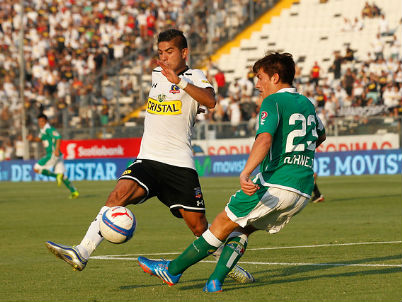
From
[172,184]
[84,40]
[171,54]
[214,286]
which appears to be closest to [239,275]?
[214,286]

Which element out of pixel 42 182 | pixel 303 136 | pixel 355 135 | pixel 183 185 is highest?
pixel 303 136

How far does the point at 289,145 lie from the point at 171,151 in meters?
1.55

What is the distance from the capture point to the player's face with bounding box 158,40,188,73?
8586 millimetres

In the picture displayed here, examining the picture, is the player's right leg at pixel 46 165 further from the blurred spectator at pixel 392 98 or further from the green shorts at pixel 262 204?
the green shorts at pixel 262 204

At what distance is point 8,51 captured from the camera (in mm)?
43594

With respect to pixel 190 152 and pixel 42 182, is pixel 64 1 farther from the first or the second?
pixel 190 152

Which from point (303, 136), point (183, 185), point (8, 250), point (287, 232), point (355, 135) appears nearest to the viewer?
point (303, 136)

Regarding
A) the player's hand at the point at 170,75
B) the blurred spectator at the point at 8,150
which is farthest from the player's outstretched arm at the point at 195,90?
the blurred spectator at the point at 8,150

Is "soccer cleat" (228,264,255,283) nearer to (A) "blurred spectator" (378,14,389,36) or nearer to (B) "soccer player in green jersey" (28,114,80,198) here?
(B) "soccer player in green jersey" (28,114,80,198)

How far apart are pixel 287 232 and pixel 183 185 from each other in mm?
5644

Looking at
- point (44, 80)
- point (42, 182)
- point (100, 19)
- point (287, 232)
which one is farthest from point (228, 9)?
point (287, 232)

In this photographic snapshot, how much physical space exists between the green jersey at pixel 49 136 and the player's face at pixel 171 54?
15.7 metres

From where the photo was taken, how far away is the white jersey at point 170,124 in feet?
28.0

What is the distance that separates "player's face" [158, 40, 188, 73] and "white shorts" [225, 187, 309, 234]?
1.91 m
